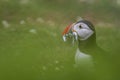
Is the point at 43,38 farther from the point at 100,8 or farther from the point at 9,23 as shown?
the point at 100,8

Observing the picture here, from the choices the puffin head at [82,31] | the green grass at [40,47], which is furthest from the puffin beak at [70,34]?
the green grass at [40,47]

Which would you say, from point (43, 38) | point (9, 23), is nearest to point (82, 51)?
point (43, 38)

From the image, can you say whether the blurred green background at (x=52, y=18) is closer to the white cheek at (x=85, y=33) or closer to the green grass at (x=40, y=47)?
the green grass at (x=40, y=47)

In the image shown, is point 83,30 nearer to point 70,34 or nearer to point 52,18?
point 70,34

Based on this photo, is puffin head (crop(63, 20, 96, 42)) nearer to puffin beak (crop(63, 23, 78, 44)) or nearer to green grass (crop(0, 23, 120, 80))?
puffin beak (crop(63, 23, 78, 44))

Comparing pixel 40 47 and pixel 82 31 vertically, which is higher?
pixel 82 31

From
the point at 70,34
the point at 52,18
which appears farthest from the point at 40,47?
the point at 52,18

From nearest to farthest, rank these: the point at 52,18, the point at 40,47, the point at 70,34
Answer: the point at 40,47 → the point at 70,34 → the point at 52,18
